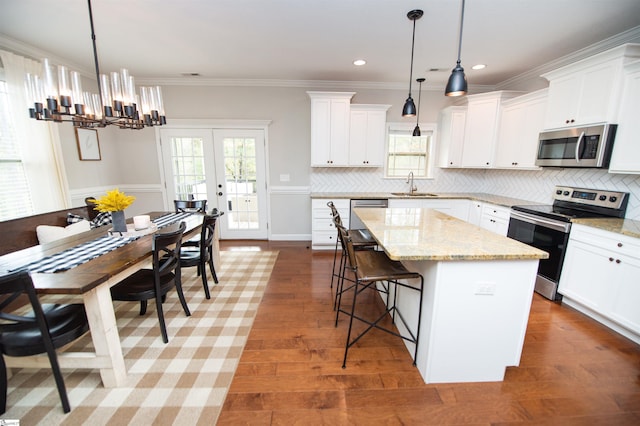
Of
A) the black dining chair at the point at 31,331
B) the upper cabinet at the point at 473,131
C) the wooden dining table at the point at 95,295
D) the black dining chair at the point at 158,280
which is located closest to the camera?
the black dining chair at the point at 31,331

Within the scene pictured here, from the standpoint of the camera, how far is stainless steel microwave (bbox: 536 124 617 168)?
2.46 metres

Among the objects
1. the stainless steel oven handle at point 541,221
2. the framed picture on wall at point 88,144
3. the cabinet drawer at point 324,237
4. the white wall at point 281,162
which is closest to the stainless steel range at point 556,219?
the stainless steel oven handle at point 541,221

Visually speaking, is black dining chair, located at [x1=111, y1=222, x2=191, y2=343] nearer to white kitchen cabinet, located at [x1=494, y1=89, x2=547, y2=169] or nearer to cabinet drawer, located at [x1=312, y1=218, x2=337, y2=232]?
cabinet drawer, located at [x1=312, y1=218, x2=337, y2=232]

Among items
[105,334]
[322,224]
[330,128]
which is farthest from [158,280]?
[330,128]

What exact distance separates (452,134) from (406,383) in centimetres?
397

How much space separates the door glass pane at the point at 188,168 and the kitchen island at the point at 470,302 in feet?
12.9

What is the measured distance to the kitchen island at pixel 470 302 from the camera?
1.58 m

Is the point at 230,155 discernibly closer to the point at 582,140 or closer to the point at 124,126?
the point at 124,126

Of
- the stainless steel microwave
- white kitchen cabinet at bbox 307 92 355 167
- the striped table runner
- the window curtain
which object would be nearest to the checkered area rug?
the striped table runner

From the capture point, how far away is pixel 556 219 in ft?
8.75

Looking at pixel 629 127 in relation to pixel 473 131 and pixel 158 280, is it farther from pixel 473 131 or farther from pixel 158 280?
pixel 158 280

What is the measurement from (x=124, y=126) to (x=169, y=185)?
243cm

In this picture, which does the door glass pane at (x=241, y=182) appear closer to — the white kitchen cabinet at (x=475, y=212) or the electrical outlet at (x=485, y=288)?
the white kitchen cabinet at (x=475, y=212)

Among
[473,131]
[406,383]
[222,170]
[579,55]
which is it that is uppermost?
[579,55]
